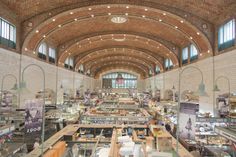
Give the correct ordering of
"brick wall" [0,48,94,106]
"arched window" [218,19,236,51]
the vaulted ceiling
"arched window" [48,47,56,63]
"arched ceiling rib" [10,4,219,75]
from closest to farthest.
→ "arched window" [218,19,236,51], "brick wall" [0,48,94,106], the vaulted ceiling, "arched ceiling rib" [10,4,219,75], "arched window" [48,47,56,63]

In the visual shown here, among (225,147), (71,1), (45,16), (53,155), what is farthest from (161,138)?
(45,16)

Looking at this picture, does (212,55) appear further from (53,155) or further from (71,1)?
(53,155)

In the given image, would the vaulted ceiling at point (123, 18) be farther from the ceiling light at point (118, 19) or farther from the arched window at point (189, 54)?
the arched window at point (189, 54)

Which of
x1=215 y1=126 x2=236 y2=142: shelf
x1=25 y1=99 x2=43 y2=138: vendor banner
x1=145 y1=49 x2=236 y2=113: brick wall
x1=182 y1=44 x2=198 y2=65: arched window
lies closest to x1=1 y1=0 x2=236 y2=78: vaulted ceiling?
x1=182 y1=44 x2=198 y2=65: arched window

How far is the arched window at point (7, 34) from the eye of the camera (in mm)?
14211

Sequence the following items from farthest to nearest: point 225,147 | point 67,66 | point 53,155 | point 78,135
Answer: point 67,66 → point 225,147 → point 78,135 → point 53,155

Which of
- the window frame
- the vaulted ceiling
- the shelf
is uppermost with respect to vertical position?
the vaulted ceiling

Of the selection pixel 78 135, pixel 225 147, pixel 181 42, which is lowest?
pixel 225 147

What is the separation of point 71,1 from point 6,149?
10361mm

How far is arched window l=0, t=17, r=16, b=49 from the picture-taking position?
14.2 m

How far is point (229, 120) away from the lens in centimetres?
1088

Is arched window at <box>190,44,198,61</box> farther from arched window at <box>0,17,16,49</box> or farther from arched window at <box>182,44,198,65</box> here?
arched window at <box>0,17,16,49</box>

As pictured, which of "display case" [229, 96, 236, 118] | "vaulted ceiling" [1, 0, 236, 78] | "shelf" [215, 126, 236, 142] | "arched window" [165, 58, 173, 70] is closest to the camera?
"shelf" [215, 126, 236, 142]

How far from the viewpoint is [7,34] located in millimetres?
15016
